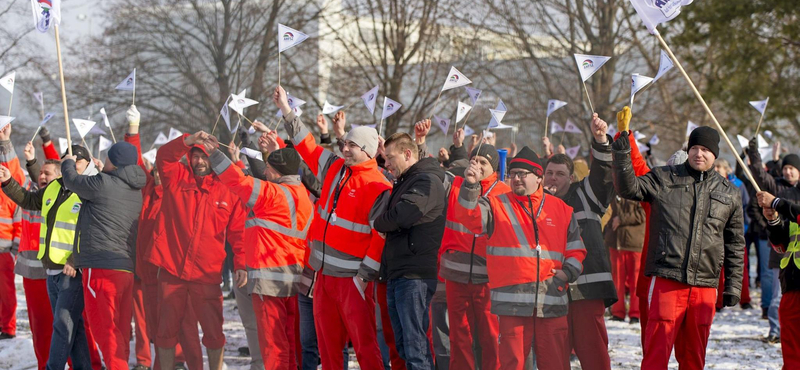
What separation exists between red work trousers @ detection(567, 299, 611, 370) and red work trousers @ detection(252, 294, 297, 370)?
2.28 meters

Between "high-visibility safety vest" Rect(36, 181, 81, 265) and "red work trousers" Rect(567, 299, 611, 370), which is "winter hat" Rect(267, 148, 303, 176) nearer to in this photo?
"high-visibility safety vest" Rect(36, 181, 81, 265)

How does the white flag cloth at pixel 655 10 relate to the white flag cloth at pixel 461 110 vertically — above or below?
above

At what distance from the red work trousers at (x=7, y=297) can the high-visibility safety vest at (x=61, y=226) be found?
254cm

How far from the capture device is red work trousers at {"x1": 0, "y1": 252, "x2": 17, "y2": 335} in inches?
385

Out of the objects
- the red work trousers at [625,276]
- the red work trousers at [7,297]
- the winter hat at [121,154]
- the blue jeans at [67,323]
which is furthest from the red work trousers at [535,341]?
the red work trousers at [7,297]

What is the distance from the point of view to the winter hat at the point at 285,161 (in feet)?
23.1

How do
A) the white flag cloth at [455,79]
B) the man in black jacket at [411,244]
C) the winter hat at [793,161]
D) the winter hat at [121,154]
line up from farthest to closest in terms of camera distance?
the winter hat at [793,161] → the white flag cloth at [455,79] → the winter hat at [121,154] → the man in black jacket at [411,244]

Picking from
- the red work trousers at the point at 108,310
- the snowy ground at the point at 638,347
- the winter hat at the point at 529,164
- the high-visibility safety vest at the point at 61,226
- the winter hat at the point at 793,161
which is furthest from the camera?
the winter hat at the point at 793,161

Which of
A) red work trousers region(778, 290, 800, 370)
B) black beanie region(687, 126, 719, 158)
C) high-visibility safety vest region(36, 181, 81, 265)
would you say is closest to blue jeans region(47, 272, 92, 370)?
high-visibility safety vest region(36, 181, 81, 265)

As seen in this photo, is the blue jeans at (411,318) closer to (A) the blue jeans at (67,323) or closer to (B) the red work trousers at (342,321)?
(B) the red work trousers at (342,321)

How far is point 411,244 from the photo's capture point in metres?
6.16

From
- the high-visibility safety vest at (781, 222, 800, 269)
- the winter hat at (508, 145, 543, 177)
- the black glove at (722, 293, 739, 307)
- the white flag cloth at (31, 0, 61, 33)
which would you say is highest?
the white flag cloth at (31, 0, 61, 33)

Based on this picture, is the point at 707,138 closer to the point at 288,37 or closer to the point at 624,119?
the point at 624,119

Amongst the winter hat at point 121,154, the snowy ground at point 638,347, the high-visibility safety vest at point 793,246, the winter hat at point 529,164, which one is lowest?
the snowy ground at point 638,347
